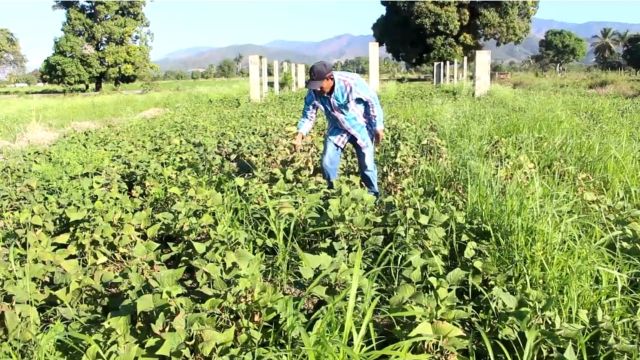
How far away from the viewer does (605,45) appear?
7269cm

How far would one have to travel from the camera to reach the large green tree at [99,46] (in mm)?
37844

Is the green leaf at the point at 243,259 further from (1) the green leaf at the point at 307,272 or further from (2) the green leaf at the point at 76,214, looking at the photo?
(2) the green leaf at the point at 76,214

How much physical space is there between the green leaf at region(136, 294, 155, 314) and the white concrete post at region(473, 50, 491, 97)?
509 inches

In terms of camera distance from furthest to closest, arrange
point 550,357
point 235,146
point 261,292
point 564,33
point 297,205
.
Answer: point 564,33 → point 235,146 → point 297,205 → point 261,292 → point 550,357

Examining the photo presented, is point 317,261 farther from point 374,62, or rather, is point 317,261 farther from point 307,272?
point 374,62

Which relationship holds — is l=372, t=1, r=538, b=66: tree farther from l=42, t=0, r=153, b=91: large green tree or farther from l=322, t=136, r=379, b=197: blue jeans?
l=322, t=136, r=379, b=197: blue jeans

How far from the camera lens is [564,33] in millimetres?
70500

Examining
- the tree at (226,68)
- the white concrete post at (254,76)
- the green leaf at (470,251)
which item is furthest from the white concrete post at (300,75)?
the tree at (226,68)

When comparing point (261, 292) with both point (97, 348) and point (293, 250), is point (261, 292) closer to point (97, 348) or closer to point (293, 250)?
point (97, 348)

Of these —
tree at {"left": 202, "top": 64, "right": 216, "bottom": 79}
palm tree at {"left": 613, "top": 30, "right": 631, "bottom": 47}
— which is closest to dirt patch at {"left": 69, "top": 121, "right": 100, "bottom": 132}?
tree at {"left": 202, "top": 64, "right": 216, "bottom": 79}

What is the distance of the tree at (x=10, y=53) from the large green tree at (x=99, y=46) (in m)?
12.1

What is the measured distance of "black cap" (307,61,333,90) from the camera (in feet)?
15.5

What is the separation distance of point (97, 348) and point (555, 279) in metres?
2.03

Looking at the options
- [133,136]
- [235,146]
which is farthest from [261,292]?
[133,136]
